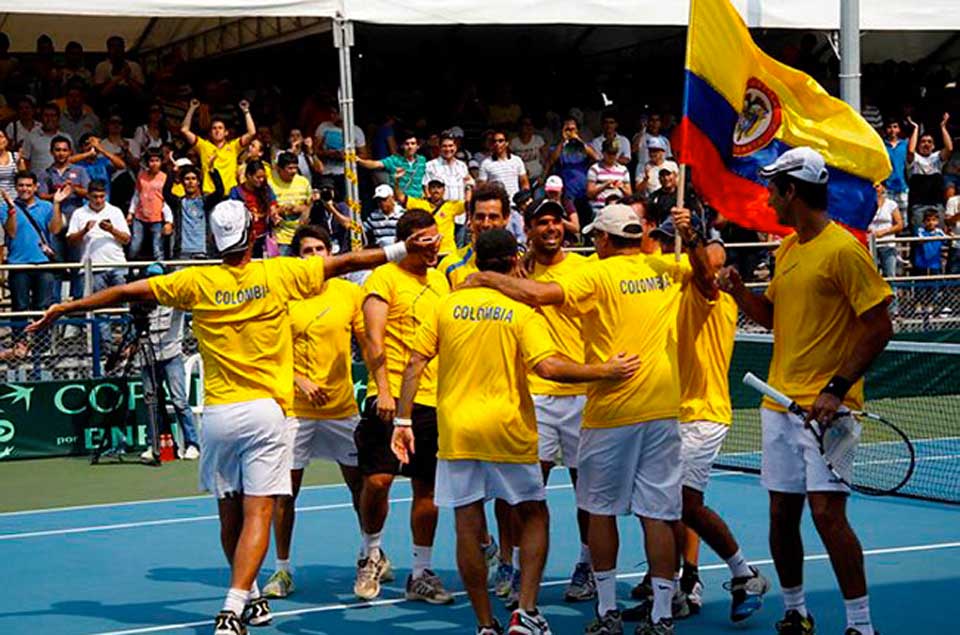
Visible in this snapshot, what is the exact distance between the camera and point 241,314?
29.5 ft

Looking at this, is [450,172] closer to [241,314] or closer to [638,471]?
[241,314]

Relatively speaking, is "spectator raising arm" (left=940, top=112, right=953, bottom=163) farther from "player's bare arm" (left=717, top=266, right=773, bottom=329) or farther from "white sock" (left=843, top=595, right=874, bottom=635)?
"white sock" (left=843, top=595, right=874, bottom=635)

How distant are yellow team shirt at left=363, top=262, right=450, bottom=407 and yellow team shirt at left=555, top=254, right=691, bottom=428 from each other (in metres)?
1.54

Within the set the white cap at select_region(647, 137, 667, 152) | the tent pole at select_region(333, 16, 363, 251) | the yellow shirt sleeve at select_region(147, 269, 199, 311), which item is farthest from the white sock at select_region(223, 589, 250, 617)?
the white cap at select_region(647, 137, 667, 152)

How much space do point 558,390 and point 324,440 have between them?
170cm

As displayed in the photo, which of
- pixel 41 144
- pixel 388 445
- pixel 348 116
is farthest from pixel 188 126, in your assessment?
pixel 388 445

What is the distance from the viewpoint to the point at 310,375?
10570 mm

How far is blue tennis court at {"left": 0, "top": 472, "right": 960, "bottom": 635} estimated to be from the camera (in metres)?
9.47

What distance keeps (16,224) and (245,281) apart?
34.0 feet

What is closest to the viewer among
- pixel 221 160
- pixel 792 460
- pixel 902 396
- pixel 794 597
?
pixel 792 460

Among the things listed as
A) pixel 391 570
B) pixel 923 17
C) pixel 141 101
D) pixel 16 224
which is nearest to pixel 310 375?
pixel 391 570

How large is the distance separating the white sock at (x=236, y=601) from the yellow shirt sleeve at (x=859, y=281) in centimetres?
361

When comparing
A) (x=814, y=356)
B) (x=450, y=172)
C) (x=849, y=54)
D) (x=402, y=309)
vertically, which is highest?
(x=849, y=54)

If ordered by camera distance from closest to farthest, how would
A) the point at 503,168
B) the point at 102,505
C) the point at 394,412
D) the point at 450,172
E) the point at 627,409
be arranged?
the point at 627,409 < the point at 394,412 < the point at 102,505 < the point at 450,172 < the point at 503,168
